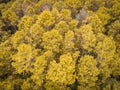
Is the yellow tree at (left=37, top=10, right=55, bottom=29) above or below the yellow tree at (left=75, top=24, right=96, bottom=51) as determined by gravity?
above

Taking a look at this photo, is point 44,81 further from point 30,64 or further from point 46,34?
point 46,34

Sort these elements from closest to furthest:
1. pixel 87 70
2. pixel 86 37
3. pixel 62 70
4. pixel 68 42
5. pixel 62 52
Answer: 1. pixel 62 70
2. pixel 87 70
3. pixel 68 42
4. pixel 86 37
5. pixel 62 52

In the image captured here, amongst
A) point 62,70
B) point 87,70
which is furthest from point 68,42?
point 87,70

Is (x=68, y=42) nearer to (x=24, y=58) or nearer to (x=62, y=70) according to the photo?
(x=62, y=70)

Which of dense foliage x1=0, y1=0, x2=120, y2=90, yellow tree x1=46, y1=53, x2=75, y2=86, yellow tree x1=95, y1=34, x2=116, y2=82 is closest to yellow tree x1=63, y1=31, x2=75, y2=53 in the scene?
dense foliage x1=0, y1=0, x2=120, y2=90

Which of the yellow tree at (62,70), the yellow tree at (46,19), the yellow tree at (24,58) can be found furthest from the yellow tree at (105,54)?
the yellow tree at (24,58)

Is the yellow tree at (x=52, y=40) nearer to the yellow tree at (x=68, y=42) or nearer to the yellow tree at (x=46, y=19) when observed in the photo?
the yellow tree at (x=68, y=42)

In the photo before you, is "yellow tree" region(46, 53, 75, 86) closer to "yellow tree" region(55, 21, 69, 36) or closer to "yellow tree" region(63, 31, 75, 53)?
"yellow tree" region(63, 31, 75, 53)

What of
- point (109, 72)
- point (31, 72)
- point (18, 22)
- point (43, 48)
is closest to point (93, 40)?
point (109, 72)

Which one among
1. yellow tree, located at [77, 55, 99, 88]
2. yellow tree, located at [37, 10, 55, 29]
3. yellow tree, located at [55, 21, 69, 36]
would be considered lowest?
yellow tree, located at [77, 55, 99, 88]
